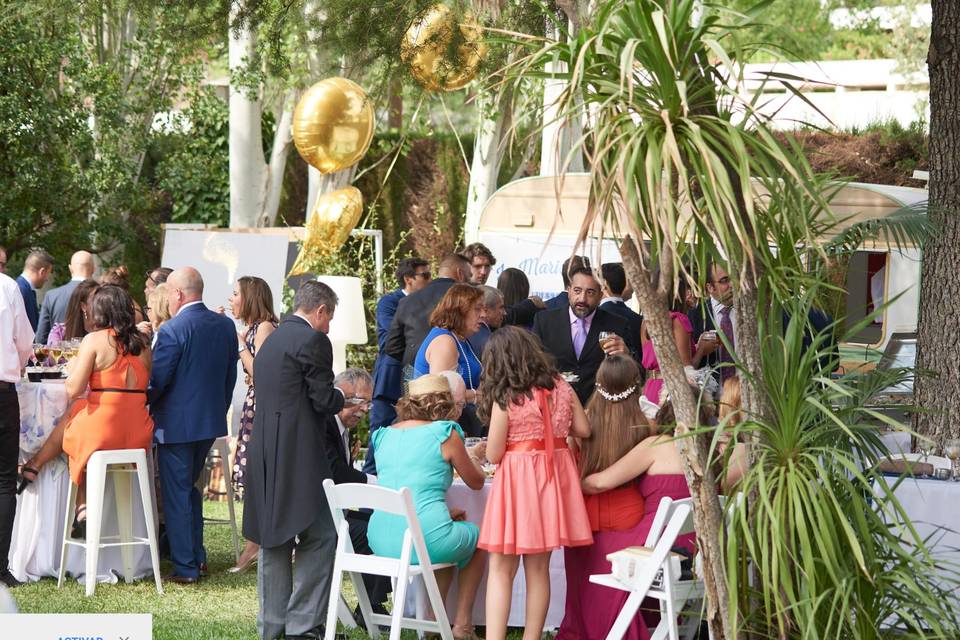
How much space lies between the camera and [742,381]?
3854mm

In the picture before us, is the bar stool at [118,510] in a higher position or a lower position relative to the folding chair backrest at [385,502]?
lower

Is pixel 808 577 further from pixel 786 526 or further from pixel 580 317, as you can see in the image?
pixel 580 317

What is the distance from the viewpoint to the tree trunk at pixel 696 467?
3.79 meters

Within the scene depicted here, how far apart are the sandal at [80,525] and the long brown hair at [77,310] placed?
109cm

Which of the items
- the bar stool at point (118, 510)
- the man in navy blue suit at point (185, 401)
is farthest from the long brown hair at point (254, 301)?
the bar stool at point (118, 510)

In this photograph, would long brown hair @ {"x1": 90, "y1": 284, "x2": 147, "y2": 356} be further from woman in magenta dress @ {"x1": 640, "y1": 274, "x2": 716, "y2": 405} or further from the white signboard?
the white signboard

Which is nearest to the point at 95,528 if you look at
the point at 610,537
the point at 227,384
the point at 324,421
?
the point at 227,384

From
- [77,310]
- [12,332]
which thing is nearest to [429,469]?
[12,332]

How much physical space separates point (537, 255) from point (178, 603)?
559 cm

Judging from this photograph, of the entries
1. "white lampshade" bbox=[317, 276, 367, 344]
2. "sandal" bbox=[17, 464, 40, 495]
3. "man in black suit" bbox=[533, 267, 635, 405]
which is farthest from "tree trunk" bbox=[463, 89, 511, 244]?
"sandal" bbox=[17, 464, 40, 495]

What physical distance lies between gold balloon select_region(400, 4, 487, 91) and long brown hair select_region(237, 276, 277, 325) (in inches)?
59.2

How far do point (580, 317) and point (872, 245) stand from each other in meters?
4.33

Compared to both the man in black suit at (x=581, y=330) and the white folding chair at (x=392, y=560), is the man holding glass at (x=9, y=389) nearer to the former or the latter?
the white folding chair at (x=392, y=560)

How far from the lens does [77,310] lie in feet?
24.8
